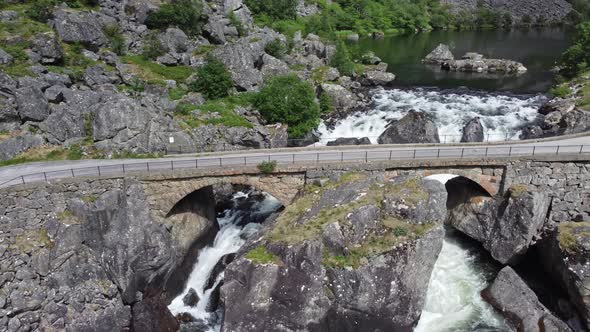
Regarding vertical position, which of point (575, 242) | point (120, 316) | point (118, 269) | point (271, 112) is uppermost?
point (271, 112)

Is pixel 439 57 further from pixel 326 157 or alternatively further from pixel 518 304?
pixel 518 304

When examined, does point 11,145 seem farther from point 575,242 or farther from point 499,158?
point 575,242

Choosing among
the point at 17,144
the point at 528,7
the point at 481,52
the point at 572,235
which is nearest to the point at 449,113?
the point at 572,235

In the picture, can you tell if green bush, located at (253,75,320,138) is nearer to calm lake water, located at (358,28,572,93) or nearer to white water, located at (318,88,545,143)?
white water, located at (318,88,545,143)

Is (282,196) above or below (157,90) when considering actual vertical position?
below

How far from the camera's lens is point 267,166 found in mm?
35594

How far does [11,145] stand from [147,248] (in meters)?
16.3

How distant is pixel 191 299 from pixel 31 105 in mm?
23621

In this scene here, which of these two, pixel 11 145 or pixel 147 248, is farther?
pixel 11 145

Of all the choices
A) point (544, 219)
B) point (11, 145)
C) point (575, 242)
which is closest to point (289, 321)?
Result: point (575, 242)

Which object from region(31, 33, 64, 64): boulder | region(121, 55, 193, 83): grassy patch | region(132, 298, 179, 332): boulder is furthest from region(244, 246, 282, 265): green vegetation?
region(31, 33, 64, 64): boulder

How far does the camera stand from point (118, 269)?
3322cm

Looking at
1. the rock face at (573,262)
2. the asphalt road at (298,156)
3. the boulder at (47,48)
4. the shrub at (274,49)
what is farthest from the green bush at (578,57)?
the boulder at (47,48)

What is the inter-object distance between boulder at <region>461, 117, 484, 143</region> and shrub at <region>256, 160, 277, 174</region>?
91.3 feet
